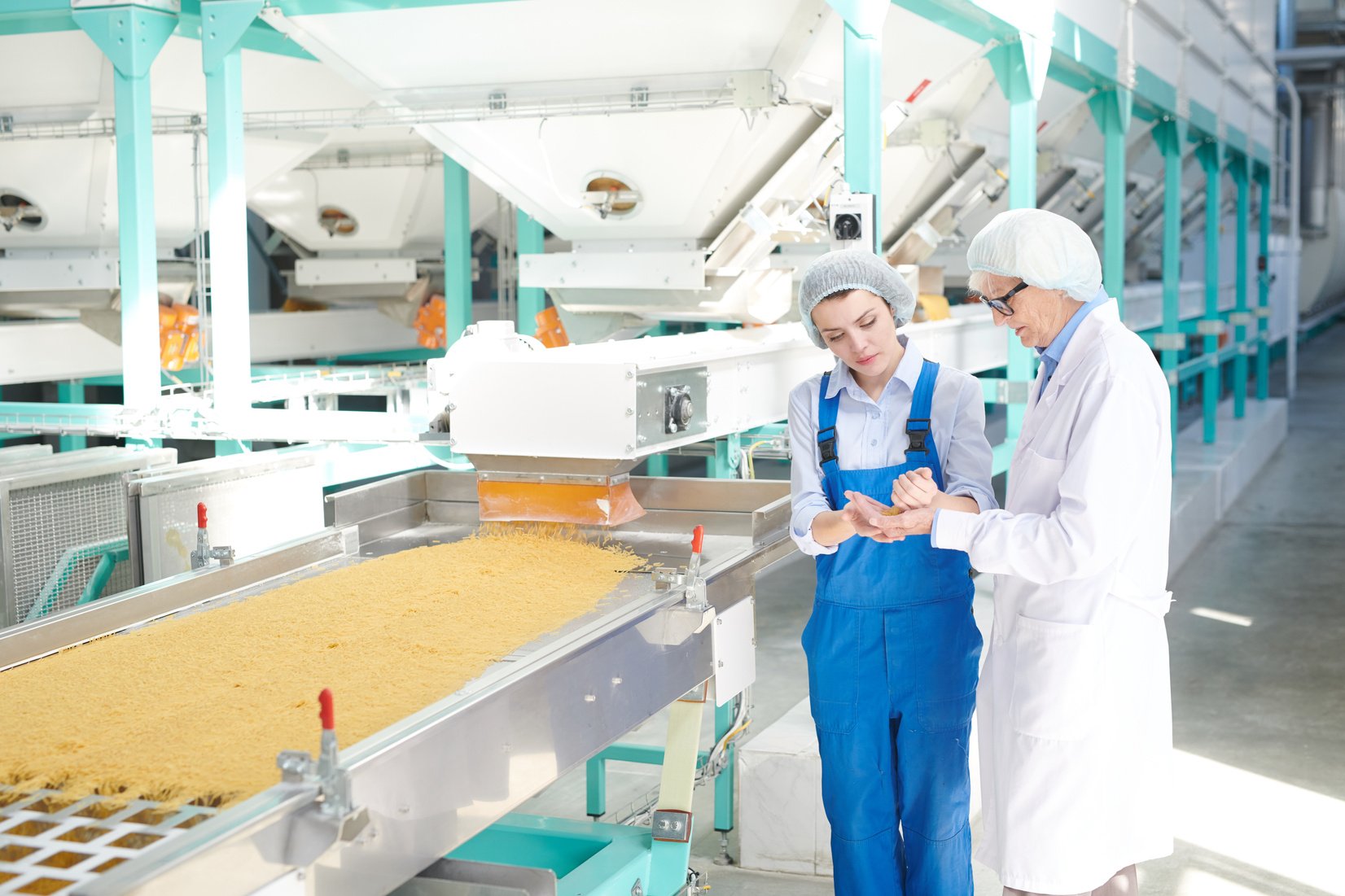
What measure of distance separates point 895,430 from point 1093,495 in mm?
516

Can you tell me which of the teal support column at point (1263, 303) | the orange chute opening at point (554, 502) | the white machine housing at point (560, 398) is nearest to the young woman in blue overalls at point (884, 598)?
the white machine housing at point (560, 398)

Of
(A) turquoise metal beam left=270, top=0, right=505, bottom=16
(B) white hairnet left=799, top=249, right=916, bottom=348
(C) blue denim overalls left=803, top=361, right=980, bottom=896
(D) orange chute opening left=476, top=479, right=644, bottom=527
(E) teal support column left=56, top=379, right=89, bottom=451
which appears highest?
(A) turquoise metal beam left=270, top=0, right=505, bottom=16

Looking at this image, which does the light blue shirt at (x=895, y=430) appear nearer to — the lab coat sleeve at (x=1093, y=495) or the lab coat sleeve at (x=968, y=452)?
the lab coat sleeve at (x=968, y=452)

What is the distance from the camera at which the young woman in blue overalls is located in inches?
96.0

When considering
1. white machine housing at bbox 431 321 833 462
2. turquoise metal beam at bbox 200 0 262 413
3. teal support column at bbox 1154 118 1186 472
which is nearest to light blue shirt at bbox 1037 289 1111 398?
white machine housing at bbox 431 321 833 462

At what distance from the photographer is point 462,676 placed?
82.0 inches

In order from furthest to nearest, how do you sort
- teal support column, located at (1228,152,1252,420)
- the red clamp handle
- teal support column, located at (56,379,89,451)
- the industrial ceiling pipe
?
the industrial ceiling pipe < teal support column, located at (1228,152,1252,420) < teal support column, located at (56,379,89,451) < the red clamp handle

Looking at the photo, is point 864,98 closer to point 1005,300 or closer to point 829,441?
point 829,441

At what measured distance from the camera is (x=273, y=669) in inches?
84.8

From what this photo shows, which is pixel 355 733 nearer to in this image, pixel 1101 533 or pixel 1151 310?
pixel 1101 533

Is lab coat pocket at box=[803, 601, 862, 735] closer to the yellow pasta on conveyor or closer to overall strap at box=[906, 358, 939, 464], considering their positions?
overall strap at box=[906, 358, 939, 464]

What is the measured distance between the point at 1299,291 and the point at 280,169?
58.3 ft

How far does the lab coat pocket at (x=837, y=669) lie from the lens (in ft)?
8.04

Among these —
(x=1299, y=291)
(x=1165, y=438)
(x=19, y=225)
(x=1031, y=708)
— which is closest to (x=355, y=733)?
(x=1031, y=708)
